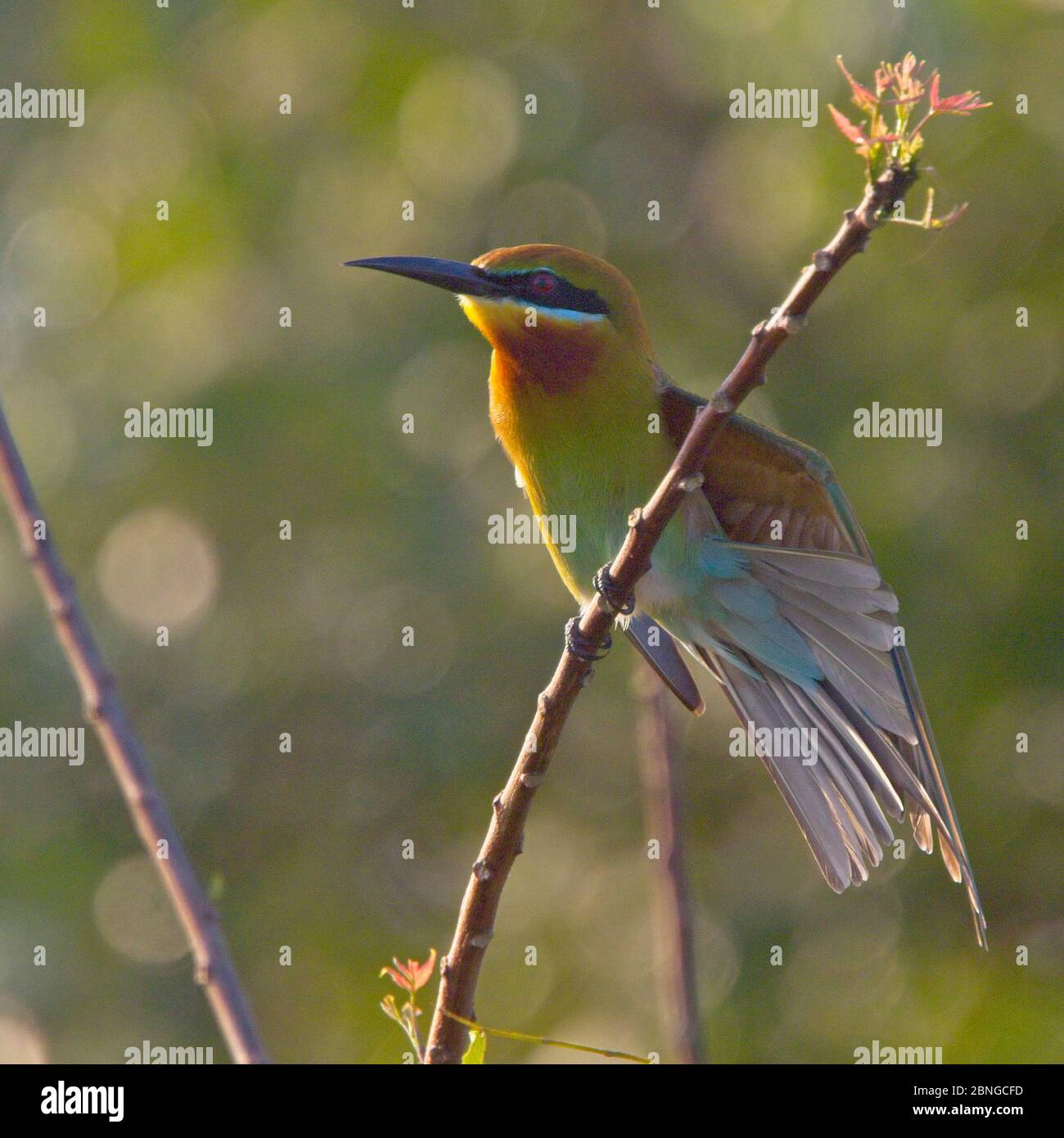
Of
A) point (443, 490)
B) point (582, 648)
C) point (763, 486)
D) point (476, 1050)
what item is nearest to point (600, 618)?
point (582, 648)

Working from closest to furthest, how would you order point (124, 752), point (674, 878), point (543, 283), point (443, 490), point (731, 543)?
point (124, 752) < point (674, 878) < point (731, 543) < point (543, 283) < point (443, 490)

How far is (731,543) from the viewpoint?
2.16m

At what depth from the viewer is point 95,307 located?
4074 millimetres

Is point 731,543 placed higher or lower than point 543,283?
lower

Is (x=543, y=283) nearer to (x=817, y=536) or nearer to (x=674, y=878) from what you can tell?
(x=817, y=536)

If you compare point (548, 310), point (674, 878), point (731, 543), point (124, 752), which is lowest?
point (674, 878)

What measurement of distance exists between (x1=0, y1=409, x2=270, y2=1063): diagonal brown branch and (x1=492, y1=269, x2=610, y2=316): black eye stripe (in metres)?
1.10

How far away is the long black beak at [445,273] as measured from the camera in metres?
2.10

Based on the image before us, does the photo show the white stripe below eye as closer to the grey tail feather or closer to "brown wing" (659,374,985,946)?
"brown wing" (659,374,985,946)

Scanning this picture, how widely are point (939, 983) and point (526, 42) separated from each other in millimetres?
2709

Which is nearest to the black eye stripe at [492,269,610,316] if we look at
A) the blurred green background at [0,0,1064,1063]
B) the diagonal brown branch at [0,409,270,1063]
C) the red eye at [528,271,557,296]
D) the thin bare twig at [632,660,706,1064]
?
the red eye at [528,271,557,296]

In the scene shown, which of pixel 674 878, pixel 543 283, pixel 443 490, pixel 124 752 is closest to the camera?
pixel 124 752

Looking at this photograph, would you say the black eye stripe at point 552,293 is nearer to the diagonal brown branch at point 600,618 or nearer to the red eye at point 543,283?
the red eye at point 543,283

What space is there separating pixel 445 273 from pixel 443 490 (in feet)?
5.21
